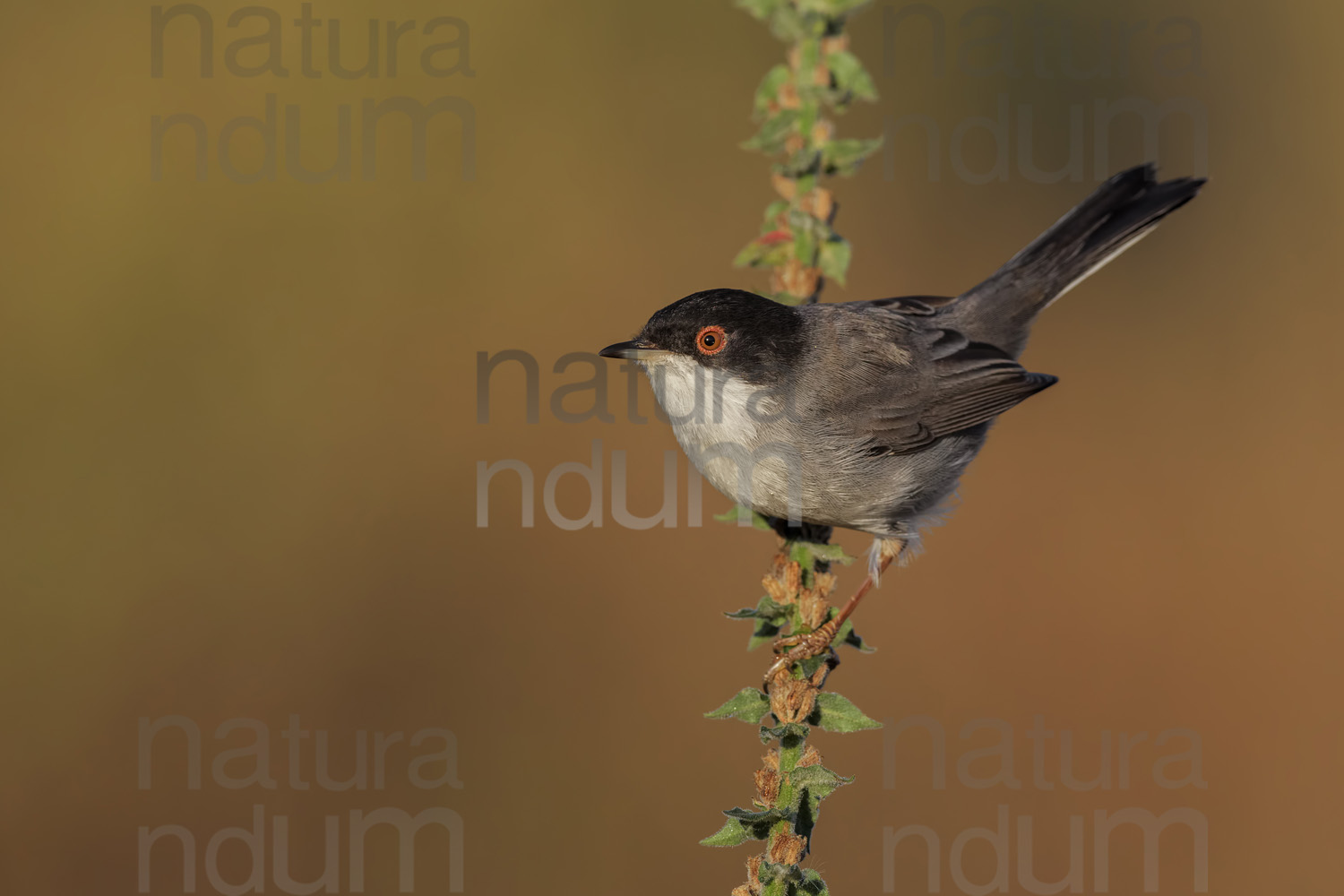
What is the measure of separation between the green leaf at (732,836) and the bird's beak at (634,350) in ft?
5.55

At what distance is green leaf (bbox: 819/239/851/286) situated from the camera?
3193 millimetres

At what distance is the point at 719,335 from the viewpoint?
3.50 meters

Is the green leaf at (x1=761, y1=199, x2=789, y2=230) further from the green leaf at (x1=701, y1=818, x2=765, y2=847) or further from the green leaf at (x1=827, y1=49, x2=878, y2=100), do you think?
the green leaf at (x1=701, y1=818, x2=765, y2=847)

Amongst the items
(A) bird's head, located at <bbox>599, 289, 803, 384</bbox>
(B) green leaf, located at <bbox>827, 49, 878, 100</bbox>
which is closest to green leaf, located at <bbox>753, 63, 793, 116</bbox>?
(B) green leaf, located at <bbox>827, 49, 878, 100</bbox>

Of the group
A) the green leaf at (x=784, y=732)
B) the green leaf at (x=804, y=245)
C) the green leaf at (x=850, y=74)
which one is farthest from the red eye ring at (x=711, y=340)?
the green leaf at (x=784, y=732)

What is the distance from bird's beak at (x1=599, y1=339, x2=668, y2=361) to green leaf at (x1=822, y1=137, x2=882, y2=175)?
880 millimetres

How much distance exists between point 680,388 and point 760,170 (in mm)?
2932

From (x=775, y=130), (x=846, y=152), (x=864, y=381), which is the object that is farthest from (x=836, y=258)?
(x=864, y=381)

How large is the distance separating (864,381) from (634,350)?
1.12m

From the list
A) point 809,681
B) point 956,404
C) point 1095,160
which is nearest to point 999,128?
point 1095,160

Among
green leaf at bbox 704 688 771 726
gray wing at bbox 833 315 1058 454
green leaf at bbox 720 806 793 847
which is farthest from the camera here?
gray wing at bbox 833 315 1058 454

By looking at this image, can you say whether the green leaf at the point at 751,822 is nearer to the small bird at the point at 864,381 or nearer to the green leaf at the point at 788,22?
the small bird at the point at 864,381

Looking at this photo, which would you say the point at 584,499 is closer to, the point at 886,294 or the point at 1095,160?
the point at 886,294

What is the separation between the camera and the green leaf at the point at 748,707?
2404mm
